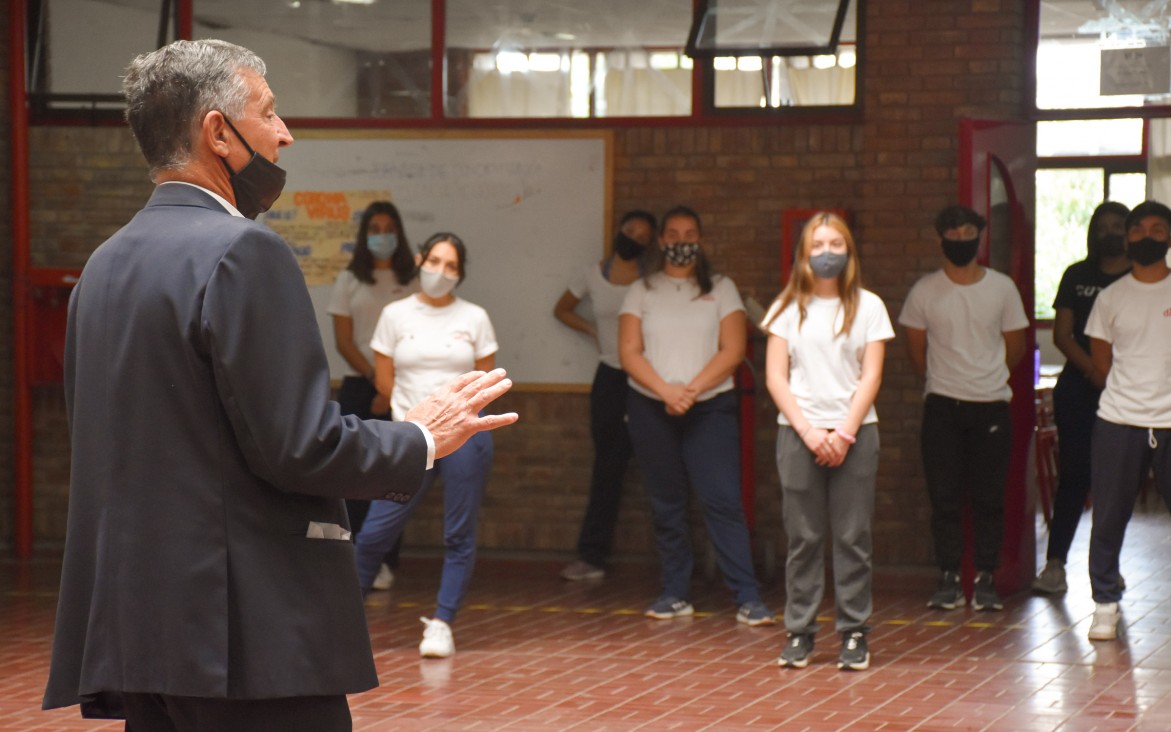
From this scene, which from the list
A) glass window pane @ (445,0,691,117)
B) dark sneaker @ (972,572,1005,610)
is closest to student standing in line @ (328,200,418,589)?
glass window pane @ (445,0,691,117)

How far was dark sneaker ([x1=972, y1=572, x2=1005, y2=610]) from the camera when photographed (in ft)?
24.9

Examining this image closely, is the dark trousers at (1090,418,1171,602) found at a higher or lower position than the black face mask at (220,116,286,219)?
lower

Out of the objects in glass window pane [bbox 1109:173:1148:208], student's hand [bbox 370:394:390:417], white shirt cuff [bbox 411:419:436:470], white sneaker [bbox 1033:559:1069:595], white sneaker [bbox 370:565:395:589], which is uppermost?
glass window pane [bbox 1109:173:1148:208]

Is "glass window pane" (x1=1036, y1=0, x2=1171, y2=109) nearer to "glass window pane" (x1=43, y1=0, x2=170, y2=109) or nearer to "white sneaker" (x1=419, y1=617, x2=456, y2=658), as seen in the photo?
"white sneaker" (x1=419, y1=617, x2=456, y2=658)

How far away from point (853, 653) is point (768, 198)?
321cm

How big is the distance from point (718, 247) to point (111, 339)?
657 cm

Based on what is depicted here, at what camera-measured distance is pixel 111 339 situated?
2393mm

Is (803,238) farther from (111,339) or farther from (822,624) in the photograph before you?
(111,339)

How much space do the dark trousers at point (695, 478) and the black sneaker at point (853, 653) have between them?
106 cm

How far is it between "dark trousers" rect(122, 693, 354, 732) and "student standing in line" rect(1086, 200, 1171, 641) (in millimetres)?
4981

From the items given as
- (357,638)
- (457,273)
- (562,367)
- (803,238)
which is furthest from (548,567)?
(357,638)

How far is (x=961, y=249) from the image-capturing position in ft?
24.5

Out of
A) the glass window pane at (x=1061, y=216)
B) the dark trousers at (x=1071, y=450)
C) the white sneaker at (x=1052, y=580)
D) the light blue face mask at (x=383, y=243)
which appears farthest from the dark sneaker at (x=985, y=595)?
the glass window pane at (x=1061, y=216)

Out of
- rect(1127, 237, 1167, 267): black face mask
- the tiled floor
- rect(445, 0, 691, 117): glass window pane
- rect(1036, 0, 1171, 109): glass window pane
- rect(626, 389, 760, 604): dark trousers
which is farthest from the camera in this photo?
rect(445, 0, 691, 117): glass window pane
